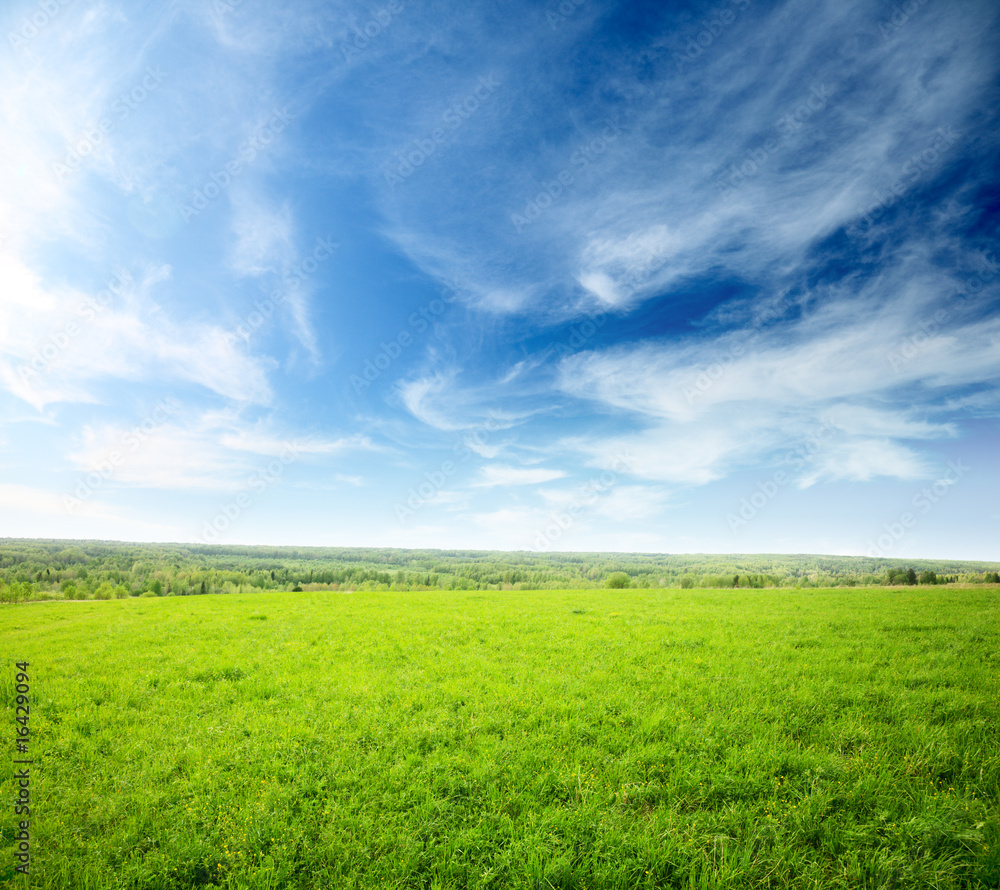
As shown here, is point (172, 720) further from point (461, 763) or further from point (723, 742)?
point (723, 742)

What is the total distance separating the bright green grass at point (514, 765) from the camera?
520cm

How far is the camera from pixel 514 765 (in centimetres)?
704

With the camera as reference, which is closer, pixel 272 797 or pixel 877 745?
pixel 272 797

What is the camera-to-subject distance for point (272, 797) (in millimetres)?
6367

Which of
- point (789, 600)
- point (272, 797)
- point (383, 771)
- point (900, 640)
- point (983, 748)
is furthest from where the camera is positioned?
point (789, 600)

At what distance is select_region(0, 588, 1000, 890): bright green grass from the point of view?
17.1 ft

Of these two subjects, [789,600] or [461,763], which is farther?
[789,600]

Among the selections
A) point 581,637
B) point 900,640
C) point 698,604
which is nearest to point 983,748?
point 900,640

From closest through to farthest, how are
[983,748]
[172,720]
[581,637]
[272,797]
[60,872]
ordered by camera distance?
[60,872] → [272,797] → [983,748] → [172,720] → [581,637]

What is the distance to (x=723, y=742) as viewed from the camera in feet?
25.4

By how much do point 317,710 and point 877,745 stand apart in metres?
11.2

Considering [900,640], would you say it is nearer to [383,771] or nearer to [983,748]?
[983,748]

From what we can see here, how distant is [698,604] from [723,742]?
1946 centimetres

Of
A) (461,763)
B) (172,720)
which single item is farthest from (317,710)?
(461,763)
